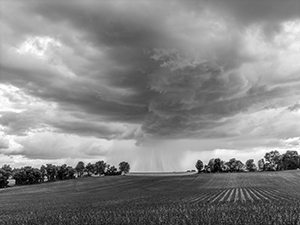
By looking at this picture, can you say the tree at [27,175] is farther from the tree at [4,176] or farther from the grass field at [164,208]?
the grass field at [164,208]

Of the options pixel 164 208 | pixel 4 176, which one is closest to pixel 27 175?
pixel 4 176

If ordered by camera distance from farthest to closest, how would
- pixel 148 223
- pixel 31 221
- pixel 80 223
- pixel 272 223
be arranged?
pixel 31 221
pixel 80 223
pixel 148 223
pixel 272 223

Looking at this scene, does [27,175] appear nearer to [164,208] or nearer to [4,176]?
[4,176]

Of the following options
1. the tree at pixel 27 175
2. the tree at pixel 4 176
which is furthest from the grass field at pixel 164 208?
the tree at pixel 27 175

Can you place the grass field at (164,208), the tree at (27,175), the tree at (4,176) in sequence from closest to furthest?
→ the grass field at (164,208), the tree at (4,176), the tree at (27,175)

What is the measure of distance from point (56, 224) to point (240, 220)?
66.7 feet

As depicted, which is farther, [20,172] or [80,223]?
[20,172]

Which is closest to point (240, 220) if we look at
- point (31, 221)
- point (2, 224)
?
point (31, 221)

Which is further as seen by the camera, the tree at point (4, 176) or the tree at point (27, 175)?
the tree at point (27, 175)

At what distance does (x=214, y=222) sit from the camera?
28.3 meters

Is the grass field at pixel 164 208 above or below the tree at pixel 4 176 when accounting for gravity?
below

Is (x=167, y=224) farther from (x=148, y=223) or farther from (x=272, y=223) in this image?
(x=272, y=223)

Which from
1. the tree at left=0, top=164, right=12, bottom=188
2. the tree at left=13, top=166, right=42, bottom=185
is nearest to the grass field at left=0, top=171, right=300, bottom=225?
the tree at left=0, top=164, right=12, bottom=188

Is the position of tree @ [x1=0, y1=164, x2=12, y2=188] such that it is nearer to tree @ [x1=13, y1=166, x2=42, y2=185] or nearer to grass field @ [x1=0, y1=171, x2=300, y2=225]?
tree @ [x1=13, y1=166, x2=42, y2=185]
